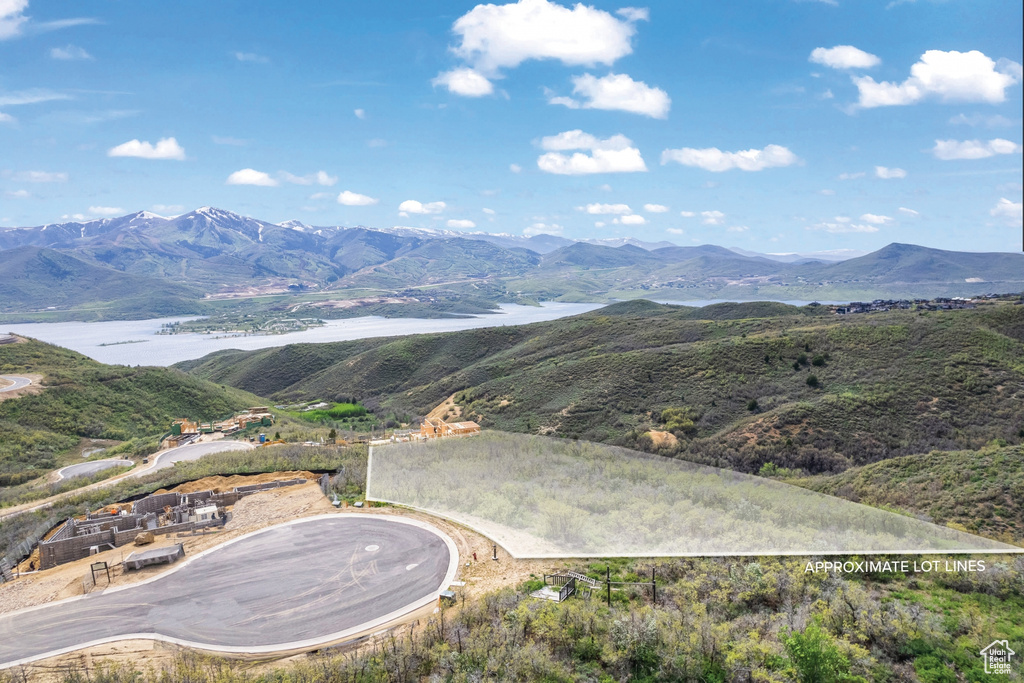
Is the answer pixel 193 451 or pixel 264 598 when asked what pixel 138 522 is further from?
pixel 193 451

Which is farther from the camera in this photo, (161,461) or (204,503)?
Result: (161,461)

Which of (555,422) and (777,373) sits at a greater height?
(777,373)

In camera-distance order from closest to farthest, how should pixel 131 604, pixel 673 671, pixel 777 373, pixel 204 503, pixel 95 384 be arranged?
pixel 673 671, pixel 131 604, pixel 204 503, pixel 777 373, pixel 95 384

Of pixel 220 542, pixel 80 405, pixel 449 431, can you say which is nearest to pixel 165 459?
pixel 449 431

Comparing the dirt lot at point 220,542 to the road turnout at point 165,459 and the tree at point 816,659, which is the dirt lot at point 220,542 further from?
the road turnout at point 165,459

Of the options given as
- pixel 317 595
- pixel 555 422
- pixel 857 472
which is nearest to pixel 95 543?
pixel 317 595

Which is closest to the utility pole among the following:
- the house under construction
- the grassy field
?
the grassy field

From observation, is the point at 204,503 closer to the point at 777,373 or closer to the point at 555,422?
the point at 555,422
